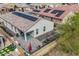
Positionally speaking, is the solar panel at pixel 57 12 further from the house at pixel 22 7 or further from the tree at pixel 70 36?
the house at pixel 22 7

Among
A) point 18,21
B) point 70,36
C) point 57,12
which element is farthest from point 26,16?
point 70,36

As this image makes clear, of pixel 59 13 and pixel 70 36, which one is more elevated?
pixel 59 13

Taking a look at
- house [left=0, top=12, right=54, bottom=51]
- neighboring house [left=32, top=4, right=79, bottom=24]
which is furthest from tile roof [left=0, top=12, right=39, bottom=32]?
neighboring house [left=32, top=4, right=79, bottom=24]

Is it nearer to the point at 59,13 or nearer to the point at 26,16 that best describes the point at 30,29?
the point at 26,16

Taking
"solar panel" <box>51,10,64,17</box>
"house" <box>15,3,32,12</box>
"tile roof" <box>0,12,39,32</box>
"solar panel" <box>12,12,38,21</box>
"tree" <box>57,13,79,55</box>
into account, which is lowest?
"tree" <box>57,13,79,55</box>

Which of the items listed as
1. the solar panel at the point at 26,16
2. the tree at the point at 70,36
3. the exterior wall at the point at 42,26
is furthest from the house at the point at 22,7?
the tree at the point at 70,36

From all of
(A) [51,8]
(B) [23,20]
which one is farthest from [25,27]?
(A) [51,8]

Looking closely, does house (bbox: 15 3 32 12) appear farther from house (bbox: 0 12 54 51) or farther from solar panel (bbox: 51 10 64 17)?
solar panel (bbox: 51 10 64 17)
